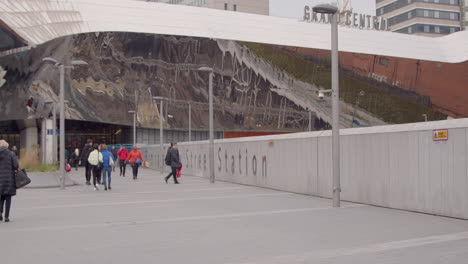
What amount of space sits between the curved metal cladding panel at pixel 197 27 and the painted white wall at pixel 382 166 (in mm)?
44870

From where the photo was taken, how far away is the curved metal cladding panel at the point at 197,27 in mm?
61250

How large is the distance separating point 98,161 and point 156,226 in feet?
37.7

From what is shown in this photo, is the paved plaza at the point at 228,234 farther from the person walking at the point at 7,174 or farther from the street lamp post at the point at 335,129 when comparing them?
the person walking at the point at 7,174

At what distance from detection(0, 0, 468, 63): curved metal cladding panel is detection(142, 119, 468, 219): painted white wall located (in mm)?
44870

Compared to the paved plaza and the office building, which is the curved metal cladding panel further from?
the paved plaza

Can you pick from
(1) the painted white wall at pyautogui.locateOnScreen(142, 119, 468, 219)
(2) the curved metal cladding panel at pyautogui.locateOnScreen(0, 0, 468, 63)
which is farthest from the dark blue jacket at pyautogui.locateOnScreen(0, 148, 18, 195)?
(2) the curved metal cladding panel at pyautogui.locateOnScreen(0, 0, 468, 63)

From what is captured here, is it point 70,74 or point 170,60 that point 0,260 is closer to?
point 70,74

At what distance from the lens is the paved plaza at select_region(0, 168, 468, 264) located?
7.96 meters

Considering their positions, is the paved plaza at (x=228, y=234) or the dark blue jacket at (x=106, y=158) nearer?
the paved plaza at (x=228, y=234)

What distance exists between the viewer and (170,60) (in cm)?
6931

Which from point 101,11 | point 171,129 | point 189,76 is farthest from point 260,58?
point 101,11

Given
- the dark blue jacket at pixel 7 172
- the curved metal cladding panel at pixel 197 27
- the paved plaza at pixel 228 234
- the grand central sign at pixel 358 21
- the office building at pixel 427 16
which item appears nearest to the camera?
the paved plaza at pixel 228 234

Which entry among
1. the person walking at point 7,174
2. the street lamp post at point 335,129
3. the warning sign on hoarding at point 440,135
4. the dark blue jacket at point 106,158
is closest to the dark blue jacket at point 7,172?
the person walking at point 7,174

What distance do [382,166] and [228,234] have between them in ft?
19.7
